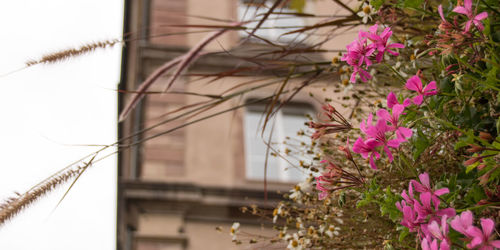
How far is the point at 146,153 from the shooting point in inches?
325

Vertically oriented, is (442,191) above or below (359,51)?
below

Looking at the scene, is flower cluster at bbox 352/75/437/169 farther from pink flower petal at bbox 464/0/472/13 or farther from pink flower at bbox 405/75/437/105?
pink flower petal at bbox 464/0/472/13

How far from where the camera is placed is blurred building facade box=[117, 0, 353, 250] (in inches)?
301

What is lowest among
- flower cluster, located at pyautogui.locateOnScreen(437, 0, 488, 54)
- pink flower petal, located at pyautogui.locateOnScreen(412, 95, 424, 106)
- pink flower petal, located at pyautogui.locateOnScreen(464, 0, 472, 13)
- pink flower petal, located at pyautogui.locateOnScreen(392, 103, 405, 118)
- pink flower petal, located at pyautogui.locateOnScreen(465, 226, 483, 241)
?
pink flower petal, located at pyautogui.locateOnScreen(465, 226, 483, 241)

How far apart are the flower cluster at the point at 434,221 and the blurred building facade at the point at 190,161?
5.89 m

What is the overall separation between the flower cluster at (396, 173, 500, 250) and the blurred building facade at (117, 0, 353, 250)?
5893 millimetres

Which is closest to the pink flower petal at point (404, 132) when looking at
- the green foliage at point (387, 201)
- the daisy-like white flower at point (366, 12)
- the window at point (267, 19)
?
the green foliage at point (387, 201)

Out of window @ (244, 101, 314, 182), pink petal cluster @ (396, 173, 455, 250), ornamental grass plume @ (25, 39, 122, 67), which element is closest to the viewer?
pink petal cluster @ (396, 173, 455, 250)

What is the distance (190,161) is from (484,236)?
7.49 m

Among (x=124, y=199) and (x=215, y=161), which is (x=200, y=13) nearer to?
(x=215, y=161)

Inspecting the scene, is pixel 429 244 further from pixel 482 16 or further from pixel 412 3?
pixel 412 3

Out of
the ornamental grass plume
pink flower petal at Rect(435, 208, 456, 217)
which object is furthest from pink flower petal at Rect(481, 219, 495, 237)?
the ornamental grass plume

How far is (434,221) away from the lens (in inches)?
38.8

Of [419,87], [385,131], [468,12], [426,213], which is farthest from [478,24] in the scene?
[426,213]
